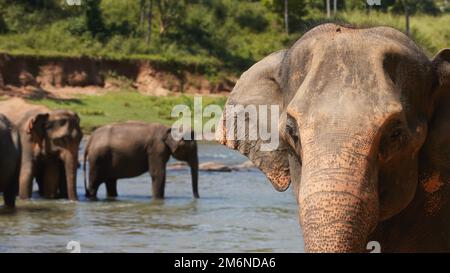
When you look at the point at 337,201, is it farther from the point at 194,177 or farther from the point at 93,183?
the point at 93,183

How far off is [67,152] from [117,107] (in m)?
20.1

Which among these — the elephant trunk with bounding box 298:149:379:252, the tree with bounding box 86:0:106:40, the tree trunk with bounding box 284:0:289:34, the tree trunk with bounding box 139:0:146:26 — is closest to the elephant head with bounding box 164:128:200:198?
the elephant trunk with bounding box 298:149:379:252

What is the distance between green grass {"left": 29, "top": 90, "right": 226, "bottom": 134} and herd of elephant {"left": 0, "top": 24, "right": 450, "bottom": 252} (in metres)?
27.3

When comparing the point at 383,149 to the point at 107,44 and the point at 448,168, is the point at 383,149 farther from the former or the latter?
the point at 107,44

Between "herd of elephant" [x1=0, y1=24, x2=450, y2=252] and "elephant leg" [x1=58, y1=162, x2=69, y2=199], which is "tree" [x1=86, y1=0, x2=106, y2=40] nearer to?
"elephant leg" [x1=58, y1=162, x2=69, y2=199]

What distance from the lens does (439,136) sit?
4.77m

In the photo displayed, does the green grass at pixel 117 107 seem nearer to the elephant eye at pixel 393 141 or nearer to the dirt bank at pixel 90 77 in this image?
the dirt bank at pixel 90 77

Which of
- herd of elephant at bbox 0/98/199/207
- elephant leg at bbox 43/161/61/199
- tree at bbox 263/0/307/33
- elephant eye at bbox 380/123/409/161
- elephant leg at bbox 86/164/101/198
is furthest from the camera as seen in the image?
tree at bbox 263/0/307/33

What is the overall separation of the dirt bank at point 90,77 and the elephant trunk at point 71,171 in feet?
69.5

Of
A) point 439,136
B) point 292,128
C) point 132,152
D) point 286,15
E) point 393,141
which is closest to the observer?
point 393,141

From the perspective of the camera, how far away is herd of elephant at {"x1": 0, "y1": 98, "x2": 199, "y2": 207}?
50.1 ft

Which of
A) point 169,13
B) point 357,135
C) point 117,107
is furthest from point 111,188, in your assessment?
point 169,13
